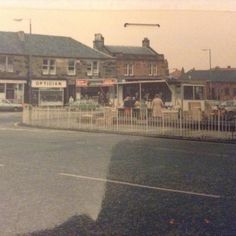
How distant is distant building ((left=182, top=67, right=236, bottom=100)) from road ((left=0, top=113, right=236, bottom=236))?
1.90ft

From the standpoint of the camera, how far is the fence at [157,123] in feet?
20.6


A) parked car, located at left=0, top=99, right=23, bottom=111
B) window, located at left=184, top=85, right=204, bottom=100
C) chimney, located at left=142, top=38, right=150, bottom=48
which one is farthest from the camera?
parked car, located at left=0, top=99, right=23, bottom=111

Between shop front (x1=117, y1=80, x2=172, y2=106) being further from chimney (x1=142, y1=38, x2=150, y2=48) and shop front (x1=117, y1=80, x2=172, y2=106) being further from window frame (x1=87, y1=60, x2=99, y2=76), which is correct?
chimney (x1=142, y1=38, x2=150, y2=48)

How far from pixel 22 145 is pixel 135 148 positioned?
1677mm

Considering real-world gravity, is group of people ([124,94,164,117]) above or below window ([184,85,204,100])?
below

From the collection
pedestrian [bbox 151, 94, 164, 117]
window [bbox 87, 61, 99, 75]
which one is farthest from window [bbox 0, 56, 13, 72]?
pedestrian [bbox 151, 94, 164, 117]

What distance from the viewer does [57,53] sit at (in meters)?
4.25

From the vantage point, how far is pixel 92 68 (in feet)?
14.3

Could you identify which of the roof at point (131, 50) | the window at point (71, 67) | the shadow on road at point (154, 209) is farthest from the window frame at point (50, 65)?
the shadow on road at point (154, 209)

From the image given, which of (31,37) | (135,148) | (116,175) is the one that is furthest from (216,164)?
(31,37)

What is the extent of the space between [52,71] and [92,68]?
12.8 inches

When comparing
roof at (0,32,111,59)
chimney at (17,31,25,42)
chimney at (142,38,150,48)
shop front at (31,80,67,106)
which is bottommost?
shop front at (31,80,67,106)

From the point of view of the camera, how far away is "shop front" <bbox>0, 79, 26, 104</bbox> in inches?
163

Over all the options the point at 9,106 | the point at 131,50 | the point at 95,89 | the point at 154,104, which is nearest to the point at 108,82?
the point at 95,89
